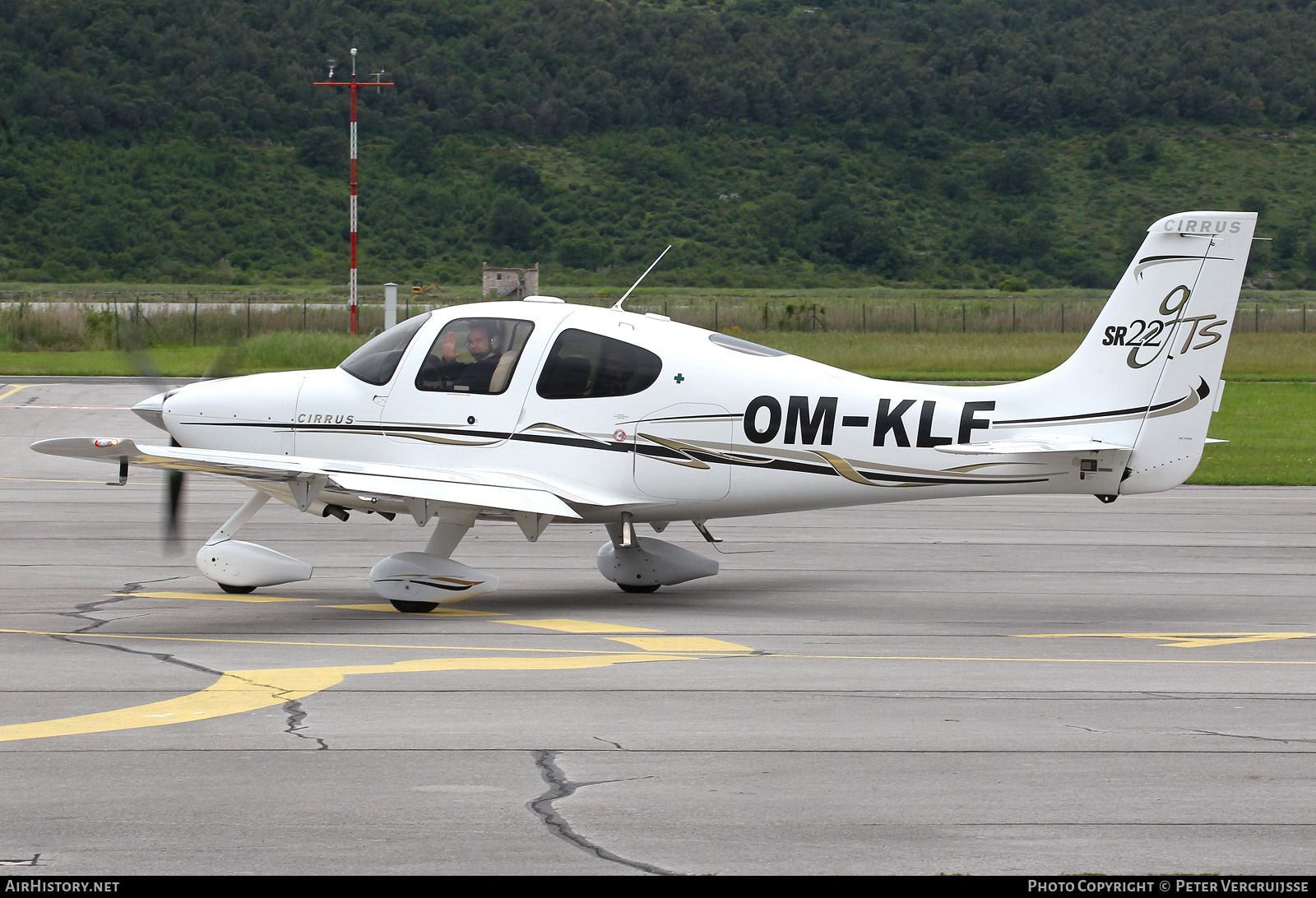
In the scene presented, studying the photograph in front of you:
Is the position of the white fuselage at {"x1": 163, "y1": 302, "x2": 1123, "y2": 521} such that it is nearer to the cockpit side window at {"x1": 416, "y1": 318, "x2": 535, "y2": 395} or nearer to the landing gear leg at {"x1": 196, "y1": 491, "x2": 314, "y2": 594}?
the cockpit side window at {"x1": 416, "y1": 318, "x2": 535, "y2": 395}

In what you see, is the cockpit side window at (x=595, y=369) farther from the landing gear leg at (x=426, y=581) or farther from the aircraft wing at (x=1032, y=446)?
the aircraft wing at (x=1032, y=446)

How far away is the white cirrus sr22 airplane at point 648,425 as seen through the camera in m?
11.6

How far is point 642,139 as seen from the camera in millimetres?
131625

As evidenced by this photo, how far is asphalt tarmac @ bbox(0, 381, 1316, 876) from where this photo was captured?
20.5 ft

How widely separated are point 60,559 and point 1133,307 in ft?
34.0

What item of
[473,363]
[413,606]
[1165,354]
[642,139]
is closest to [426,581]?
[413,606]

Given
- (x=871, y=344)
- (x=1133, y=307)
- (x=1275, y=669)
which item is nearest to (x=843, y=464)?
(x=1133, y=307)

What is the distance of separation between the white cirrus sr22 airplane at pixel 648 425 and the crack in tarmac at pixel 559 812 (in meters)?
4.40

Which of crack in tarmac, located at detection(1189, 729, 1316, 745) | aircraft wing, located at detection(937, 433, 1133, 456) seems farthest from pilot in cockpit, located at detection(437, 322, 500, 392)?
crack in tarmac, located at detection(1189, 729, 1316, 745)

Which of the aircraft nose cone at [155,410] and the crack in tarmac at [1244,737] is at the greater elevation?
the aircraft nose cone at [155,410]

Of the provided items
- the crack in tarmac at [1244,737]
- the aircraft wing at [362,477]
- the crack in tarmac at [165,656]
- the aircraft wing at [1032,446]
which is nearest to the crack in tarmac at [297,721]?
the crack in tarmac at [165,656]

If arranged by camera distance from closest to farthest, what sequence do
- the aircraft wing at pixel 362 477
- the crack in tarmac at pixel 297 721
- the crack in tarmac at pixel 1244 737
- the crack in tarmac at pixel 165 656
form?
the crack in tarmac at pixel 297 721 → the crack in tarmac at pixel 1244 737 → the crack in tarmac at pixel 165 656 → the aircraft wing at pixel 362 477

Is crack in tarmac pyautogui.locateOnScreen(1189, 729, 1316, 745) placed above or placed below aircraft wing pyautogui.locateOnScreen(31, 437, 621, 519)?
below

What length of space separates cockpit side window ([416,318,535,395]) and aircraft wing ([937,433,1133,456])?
144 inches
